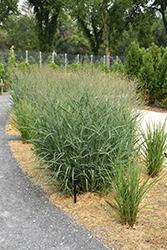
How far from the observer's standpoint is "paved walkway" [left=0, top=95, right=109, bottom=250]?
7.11ft

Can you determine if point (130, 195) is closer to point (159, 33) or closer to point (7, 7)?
point (7, 7)

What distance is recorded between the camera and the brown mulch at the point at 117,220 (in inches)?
84.9

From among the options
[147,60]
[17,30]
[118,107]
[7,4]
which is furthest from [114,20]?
[118,107]

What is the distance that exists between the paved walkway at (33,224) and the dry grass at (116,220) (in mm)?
92

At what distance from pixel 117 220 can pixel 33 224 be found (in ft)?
2.66

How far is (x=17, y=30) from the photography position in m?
48.1

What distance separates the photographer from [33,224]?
245cm

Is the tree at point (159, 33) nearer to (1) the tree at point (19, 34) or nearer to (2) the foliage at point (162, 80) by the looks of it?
(1) the tree at point (19, 34)

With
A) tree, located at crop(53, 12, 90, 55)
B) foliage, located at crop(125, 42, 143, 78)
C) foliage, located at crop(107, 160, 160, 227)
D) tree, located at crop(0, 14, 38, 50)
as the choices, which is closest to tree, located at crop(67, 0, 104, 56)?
tree, located at crop(53, 12, 90, 55)

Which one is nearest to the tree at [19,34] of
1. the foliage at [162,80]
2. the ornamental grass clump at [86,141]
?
the foliage at [162,80]

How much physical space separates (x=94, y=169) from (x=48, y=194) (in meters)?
0.65

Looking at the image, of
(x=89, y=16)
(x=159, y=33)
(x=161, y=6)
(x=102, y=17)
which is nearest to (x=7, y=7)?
(x=89, y=16)

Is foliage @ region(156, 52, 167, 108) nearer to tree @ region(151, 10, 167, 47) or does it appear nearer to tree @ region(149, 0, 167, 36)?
tree @ region(149, 0, 167, 36)

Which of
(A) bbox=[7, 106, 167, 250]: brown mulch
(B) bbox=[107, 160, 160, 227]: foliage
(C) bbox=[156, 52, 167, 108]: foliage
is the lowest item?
(A) bbox=[7, 106, 167, 250]: brown mulch
